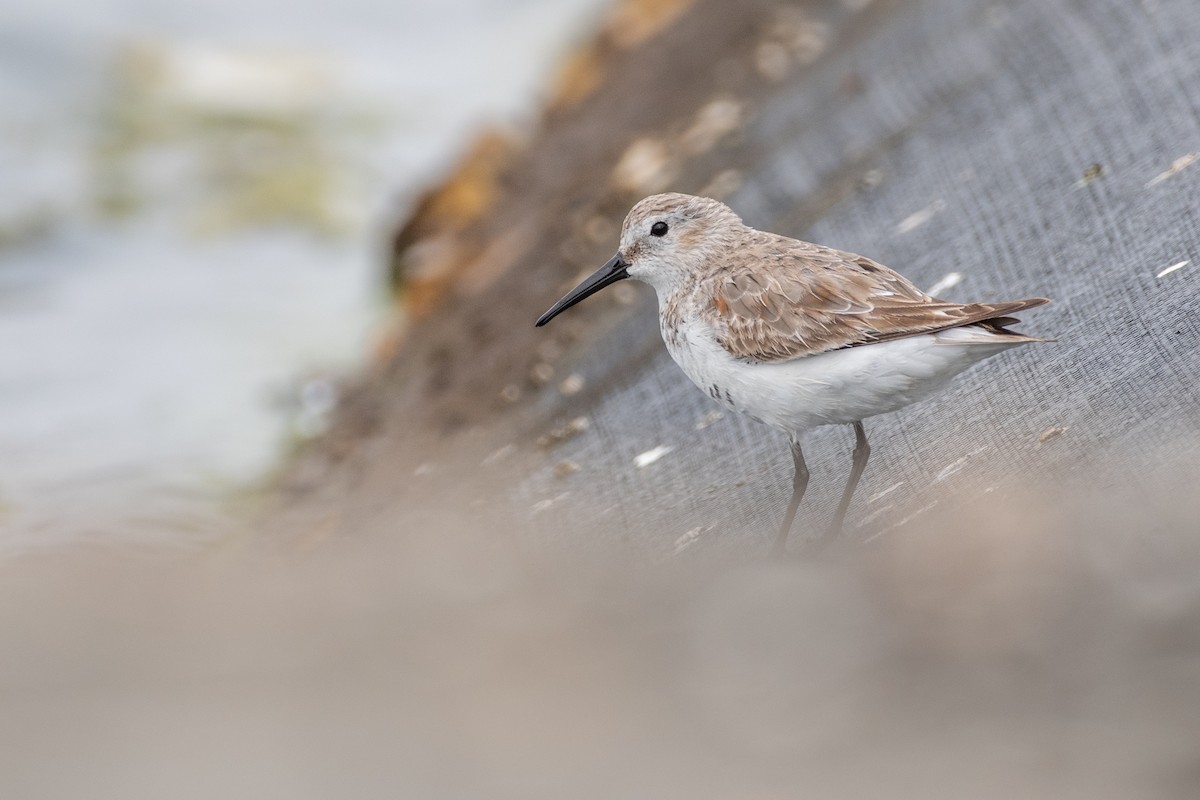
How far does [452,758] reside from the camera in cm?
286

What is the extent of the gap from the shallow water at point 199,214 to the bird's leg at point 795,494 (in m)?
2.88

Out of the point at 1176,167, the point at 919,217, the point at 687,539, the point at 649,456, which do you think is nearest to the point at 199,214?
the point at 649,456

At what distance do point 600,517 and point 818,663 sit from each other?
4.35 feet

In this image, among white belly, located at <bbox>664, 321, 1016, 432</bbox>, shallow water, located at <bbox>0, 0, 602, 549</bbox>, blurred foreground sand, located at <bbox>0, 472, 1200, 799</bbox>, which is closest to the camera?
blurred foreground sand, located at <bbox>0, 472, 1200, 799</bbox>

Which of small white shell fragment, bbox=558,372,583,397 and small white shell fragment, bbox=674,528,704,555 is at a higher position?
small white shell fragment, bbox=558,372,583,397

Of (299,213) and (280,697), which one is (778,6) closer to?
(299,213)

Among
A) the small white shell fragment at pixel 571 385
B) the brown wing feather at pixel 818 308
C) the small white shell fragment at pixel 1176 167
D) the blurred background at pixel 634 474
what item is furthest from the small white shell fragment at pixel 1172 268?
the small white shell fragment at pixel 571 385

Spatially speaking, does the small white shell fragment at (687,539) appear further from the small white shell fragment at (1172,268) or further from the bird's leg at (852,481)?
the small white shell fragment at (1172,268)

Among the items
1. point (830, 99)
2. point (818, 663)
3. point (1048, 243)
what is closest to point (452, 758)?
point (818, 663)

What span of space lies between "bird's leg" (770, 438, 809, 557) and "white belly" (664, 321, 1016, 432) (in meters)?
0.11

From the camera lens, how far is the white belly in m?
3.45

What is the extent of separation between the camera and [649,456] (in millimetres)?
4559

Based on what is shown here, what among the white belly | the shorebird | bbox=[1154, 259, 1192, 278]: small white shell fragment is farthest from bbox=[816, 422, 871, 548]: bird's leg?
bbox=[1154, 259, 1192, 278]: small white shell fragment

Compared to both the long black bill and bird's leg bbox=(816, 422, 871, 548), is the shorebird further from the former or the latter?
the long black bill
